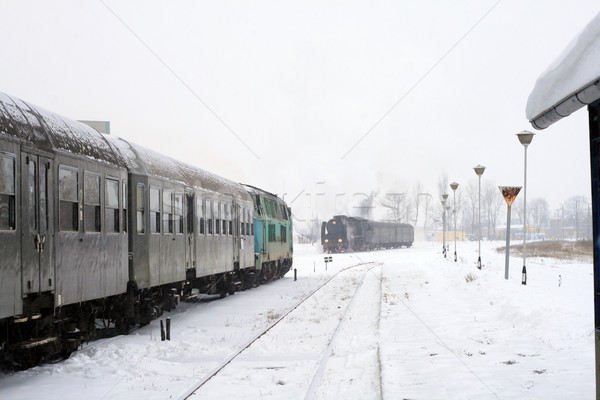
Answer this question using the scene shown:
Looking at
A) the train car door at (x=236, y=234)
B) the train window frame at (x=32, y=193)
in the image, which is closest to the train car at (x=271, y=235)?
the train car door at (x=236, y=234)

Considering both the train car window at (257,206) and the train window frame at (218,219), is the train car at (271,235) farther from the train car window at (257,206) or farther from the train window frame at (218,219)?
the train window frame at (218,219)

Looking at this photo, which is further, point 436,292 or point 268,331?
point 436,292

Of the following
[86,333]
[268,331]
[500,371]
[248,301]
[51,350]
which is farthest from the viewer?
[248,301]

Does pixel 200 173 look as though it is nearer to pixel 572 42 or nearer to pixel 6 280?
pixel 6 280

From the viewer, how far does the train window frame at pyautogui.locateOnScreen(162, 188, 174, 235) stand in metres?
13.2

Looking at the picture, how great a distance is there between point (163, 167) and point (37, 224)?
5706 millimetres

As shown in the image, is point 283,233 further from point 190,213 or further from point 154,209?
point 154,209

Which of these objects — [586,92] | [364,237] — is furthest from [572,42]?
[364,237]

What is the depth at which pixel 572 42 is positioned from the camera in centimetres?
445

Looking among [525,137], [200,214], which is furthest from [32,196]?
[525,137]

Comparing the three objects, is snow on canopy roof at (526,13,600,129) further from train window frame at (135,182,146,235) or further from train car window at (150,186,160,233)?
train car window at (150,186,160,233)

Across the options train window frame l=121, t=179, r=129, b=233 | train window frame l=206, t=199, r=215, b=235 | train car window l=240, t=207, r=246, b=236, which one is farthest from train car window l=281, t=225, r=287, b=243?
train window frame l=121, t=179, r=129, b=233

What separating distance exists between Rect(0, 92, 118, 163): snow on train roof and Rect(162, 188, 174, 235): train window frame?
2.41 meters

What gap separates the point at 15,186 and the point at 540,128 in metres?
5.85
